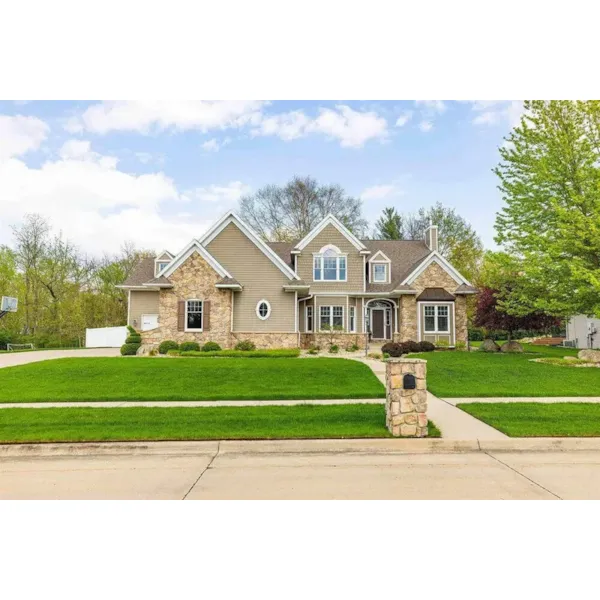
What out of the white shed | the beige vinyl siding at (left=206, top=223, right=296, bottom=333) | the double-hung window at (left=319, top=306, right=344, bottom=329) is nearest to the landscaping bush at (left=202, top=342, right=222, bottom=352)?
the beige vinyl siding at (left=206, top=223, right=296, bottom=333)

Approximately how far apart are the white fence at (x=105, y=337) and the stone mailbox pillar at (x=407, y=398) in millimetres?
26876

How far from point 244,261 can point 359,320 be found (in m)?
8.22

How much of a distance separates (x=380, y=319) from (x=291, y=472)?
22.2 meters

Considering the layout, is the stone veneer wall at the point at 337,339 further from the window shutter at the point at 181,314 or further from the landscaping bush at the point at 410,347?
the window shutter at the point at 181,314

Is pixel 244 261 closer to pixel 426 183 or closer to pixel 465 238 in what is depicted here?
pixel 426 183

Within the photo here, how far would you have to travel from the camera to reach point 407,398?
760 cm

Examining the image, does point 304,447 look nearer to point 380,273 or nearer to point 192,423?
point 192,423

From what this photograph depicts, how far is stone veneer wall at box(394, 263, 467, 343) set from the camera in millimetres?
24797

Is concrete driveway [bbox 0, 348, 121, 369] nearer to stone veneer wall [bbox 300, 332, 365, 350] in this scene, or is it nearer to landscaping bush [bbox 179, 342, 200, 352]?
landscaping bush [bbox 179, 342, 200, 352]

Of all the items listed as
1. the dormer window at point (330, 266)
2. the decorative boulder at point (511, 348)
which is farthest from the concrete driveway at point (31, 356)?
the decorative boulder at point (511, 348)

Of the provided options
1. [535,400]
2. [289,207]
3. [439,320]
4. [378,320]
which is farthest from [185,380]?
[289,207]

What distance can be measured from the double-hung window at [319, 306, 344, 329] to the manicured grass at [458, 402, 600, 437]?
1541cm

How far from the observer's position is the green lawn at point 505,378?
37.9ft

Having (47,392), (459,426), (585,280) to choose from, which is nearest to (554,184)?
(585,280)
